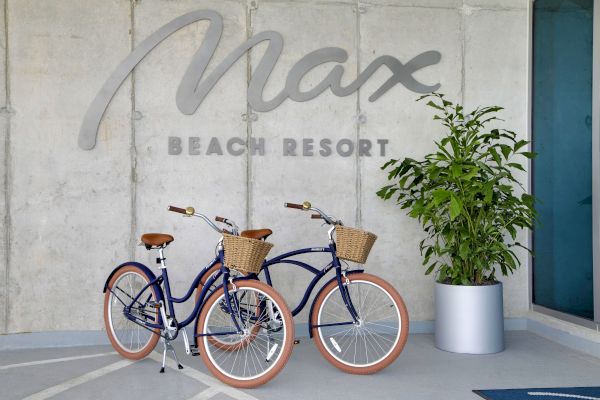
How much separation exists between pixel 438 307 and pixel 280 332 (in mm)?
1226

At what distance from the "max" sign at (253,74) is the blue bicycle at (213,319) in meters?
1.10

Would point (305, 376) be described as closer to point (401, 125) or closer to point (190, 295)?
point (190, 295)

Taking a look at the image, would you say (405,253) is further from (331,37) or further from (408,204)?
(331,37)

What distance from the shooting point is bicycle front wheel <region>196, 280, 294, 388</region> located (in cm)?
319

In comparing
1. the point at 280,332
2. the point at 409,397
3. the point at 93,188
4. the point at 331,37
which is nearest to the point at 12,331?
the point at 93,188

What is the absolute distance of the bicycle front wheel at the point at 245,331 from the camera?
3191 mm

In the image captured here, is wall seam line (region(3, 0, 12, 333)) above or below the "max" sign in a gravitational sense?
below

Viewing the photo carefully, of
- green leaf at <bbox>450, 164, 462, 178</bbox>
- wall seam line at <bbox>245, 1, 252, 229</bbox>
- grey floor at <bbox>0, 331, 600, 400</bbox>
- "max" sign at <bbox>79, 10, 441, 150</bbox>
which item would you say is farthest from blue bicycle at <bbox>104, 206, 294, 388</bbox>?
green leaf at <bbox>450, 164, 462, 178</bbox>

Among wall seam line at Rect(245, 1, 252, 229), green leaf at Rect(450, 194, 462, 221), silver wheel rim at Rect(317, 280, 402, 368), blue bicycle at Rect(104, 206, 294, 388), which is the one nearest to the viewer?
blue bicycle at Rect(104, 206, 294, 388)

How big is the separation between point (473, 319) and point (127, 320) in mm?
2282

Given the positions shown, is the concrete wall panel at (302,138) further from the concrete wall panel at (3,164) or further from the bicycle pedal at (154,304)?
the concrete wall panel at (3,164)

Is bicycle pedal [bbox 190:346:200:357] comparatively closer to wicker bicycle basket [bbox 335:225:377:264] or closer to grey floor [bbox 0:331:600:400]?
grey floor [bbox 0:331:600:400]

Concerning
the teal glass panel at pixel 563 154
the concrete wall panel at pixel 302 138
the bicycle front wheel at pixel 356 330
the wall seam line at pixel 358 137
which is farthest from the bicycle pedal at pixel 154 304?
the teal glass panel at pixel 563 154

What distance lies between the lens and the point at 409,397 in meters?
3.09
